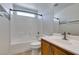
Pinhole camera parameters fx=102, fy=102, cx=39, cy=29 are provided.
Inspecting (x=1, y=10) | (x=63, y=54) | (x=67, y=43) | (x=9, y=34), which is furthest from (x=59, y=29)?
(x=1, y=10)

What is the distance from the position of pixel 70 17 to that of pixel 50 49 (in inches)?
18.2

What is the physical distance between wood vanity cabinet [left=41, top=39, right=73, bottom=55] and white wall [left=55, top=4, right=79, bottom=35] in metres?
0.22

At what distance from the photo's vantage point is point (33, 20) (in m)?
1.26

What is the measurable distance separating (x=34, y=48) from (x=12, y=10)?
0.54 m

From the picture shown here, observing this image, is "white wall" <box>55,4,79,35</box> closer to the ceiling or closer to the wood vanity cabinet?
the ceiling

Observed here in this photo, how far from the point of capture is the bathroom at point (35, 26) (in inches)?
47.5

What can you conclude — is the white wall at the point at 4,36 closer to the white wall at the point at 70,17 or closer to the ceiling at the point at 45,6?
the ceiling at the point at 45,6

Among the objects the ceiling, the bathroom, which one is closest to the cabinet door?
the bathroom

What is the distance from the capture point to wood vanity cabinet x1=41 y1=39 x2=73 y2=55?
1137 mm

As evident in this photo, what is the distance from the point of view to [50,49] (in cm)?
125

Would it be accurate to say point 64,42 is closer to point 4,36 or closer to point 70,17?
point 70,17

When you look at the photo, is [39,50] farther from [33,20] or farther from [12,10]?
[12,10]

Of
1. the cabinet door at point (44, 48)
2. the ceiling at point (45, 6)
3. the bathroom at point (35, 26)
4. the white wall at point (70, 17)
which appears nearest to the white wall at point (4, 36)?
the bathroom at point (35, 26)

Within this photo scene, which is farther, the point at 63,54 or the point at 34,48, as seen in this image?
the point at 34,48
